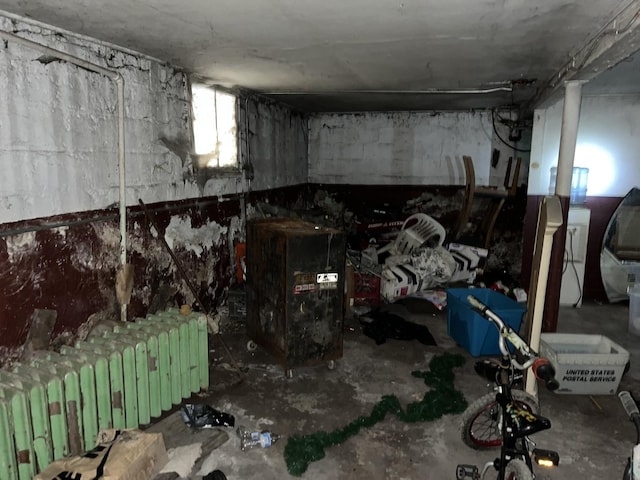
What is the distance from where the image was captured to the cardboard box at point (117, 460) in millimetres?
2283

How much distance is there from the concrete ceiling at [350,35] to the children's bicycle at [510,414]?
1.65 metres

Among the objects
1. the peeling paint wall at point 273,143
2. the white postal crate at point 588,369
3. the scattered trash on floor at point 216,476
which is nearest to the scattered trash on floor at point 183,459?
the scattered trash on floor at point 216,476

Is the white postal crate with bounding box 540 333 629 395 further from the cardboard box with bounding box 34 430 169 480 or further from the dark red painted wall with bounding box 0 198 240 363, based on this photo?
the dark red painted wall with bounding box 0 198 240 363

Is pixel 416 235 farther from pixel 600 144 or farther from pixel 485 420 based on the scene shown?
pixel 485 420

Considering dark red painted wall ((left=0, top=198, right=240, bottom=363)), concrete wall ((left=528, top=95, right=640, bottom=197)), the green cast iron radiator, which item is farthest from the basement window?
concrete wall ((left=528, top=95, right=640, bottom=197))

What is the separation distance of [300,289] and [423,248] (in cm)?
315

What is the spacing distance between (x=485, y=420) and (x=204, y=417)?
188 cm

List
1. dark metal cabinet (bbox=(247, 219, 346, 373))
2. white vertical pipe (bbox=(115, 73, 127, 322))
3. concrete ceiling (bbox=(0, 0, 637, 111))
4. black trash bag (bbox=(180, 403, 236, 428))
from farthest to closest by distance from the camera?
dark metal cabinet (bbox=(247, 219, 346, 373)) → white vertical pipe (bbox=(115, 73, 127, 322)) → black trash bag (bbox=(180, 403, 236, 428)) → concrete ceiling (bbox=(0, 0, 637, 111))

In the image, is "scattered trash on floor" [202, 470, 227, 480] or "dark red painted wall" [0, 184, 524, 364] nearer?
"scattered trash on floor" [202, 470, 227, 480]

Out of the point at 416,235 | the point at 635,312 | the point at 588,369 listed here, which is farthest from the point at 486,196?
the point at 588,369

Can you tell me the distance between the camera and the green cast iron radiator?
2299mm

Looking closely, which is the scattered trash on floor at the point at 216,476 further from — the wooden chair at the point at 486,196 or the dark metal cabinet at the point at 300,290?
the wooden chair at the point at 486,196

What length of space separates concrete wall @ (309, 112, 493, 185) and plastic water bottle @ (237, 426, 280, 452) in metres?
5.46

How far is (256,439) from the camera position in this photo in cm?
296
